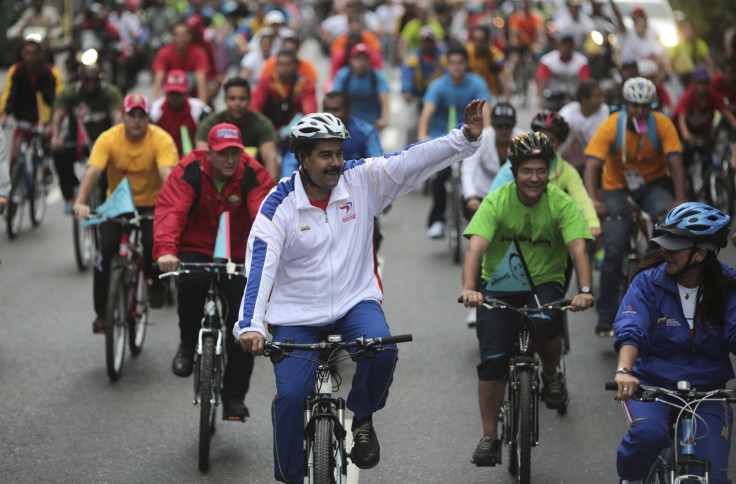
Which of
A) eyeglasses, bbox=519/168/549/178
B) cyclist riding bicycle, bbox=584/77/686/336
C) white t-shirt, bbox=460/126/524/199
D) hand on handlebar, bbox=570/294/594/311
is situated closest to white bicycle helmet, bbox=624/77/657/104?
cyclist riding bicycle, bbox=584/77/686/336

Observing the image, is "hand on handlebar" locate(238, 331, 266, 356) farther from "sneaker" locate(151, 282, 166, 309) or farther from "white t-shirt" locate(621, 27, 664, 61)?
"white t-shirt" locate(621, 27, 664, 61)

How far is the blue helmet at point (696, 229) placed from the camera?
203 inches

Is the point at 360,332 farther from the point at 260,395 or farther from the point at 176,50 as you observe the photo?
the point at 176,50

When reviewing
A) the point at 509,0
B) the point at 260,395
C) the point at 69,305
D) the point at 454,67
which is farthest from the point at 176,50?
the point at 509,0

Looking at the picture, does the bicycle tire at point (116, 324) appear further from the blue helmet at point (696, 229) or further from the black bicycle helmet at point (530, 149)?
the blue helmet at point (696, 229)

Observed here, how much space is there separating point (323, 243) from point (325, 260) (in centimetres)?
8

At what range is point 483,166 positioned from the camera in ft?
32.2

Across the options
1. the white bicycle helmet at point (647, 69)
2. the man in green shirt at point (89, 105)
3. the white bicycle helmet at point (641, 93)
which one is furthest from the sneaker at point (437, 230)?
the white bicycle helmet at point (641, 93)

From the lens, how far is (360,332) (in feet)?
18.2

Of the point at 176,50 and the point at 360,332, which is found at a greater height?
the point at 176,50

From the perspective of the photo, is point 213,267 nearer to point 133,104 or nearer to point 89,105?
point 133,104

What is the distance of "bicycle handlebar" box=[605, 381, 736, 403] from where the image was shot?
15.9 feet

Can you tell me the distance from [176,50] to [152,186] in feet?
20.3

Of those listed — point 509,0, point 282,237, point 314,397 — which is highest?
point 509,0
